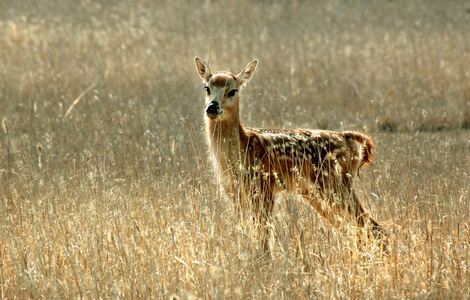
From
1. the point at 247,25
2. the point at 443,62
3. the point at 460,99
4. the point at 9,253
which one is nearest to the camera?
the point at 9,253

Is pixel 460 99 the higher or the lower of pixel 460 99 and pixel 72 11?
the lower

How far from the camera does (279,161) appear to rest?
318 inches

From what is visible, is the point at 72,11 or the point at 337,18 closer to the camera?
the point at 337,18

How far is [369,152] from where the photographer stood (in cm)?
845

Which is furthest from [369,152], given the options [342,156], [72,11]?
[72,11]

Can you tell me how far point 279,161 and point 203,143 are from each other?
2.49 metres

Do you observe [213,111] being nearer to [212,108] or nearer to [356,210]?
[212,108]

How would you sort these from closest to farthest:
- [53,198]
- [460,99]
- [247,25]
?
[53,198]
[460,99]
[247,25]

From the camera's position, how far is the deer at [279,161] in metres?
7.69

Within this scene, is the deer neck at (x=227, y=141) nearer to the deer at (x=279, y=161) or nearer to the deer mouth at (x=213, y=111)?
the deer at (x=279, y=161)

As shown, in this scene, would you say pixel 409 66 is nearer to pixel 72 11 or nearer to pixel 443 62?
pixel 443 62

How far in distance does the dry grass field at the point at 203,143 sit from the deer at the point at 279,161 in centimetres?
20

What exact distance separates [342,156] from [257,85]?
602 cm

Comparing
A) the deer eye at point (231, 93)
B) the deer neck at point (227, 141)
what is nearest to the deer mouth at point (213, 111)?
the deer neck at point (227, 141)
